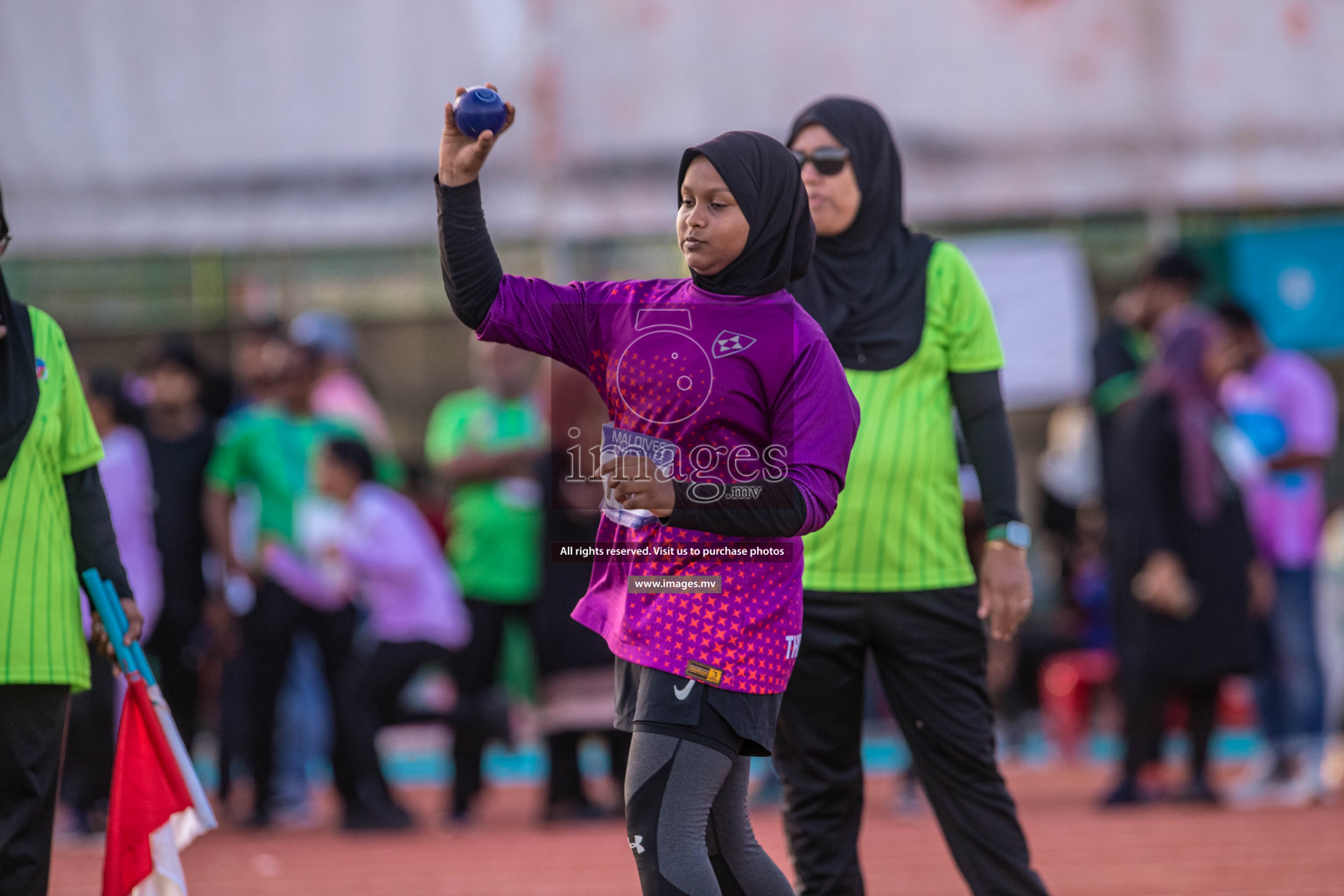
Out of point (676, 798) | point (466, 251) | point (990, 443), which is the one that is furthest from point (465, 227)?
point (990, 443)

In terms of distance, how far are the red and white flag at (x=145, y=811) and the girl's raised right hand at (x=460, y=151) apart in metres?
1.48

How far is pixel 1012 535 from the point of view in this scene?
3834 mm

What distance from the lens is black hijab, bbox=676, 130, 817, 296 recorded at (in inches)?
115

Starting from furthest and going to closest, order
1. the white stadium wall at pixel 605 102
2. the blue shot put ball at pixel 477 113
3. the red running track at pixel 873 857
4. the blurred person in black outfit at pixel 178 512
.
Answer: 1. the white stadium wall at pixel 605 102
2. the blurred person in black outfit at pixel 178 512
3. the red running track at pixel 873 857
4. the blue shot put ball at pixel 477 113

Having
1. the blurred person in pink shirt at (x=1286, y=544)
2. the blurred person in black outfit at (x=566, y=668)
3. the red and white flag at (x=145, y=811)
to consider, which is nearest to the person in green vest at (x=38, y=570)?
the red and white flag at (x=145, y=811)

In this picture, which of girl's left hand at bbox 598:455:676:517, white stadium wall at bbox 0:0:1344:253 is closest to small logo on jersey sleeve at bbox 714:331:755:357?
girl's left hand at bbox 598:455:676:517

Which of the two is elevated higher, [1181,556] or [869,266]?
[869,266]

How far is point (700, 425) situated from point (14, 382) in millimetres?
1607

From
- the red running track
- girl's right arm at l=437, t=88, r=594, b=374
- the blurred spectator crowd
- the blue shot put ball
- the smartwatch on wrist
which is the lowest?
the red running track

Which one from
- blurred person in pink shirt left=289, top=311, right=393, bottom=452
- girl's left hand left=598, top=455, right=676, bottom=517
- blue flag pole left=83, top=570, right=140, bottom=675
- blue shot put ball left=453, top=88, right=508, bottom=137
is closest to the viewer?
girl's left hand left=598, top=455, right=676, bottom=517

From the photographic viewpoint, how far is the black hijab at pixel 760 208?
2.93 m

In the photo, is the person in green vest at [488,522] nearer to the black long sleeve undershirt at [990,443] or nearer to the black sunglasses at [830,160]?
the black sunglasses at [830,160]

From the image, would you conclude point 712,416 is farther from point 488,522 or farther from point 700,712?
point 488,522

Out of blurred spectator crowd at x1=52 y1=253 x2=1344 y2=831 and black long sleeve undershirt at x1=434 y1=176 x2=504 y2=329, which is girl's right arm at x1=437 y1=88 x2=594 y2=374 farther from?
blurred spectator crowd at x1=52 y1=253 x2=1344 y2=831
